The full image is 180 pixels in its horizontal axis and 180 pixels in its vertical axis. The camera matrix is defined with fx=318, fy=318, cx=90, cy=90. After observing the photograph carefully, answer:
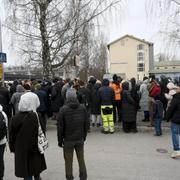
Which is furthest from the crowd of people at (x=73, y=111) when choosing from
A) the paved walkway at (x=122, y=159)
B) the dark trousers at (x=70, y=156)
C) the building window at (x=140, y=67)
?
the building window at (x=140, y=67)

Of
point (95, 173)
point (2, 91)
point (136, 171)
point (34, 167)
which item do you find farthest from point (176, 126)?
point (2, 91)

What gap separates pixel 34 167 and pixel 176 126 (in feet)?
12.8

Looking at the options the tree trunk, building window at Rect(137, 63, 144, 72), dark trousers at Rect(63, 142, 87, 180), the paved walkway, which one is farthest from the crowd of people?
building window at Rect(137, 63, 144, 72)

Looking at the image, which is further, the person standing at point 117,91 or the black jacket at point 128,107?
the person standing at point 117,91

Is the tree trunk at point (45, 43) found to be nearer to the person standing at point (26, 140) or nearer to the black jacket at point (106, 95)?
the black jacket at point (106, 95)

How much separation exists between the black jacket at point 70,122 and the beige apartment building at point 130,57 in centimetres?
6839

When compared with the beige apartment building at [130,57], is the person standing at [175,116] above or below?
below

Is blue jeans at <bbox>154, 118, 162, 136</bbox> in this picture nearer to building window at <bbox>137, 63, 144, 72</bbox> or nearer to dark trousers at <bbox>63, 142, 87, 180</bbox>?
dark trousers at <bbox>63, 142, 87, 180</bbox>

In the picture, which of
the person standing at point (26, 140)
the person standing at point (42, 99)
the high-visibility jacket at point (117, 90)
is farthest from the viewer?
the high-visibility jacket at point (117, 90)

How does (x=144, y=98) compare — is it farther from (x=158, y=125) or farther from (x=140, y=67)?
(x=140, y=67)

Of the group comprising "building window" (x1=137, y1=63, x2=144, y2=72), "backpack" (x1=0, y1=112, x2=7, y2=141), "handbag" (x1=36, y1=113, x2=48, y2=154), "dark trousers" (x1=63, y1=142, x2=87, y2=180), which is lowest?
"dark trousers" (x1=63, y1=142, x2=87, y2=180)

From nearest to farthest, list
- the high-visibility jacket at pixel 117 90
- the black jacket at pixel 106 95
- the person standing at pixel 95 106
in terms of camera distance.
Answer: the black jacket at pixel 106 95 < the person standing at pixel 95 106 < the high-visibility jacket at pixel 117 90

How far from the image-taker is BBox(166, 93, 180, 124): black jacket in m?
7.56

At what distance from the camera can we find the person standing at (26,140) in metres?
5.24
